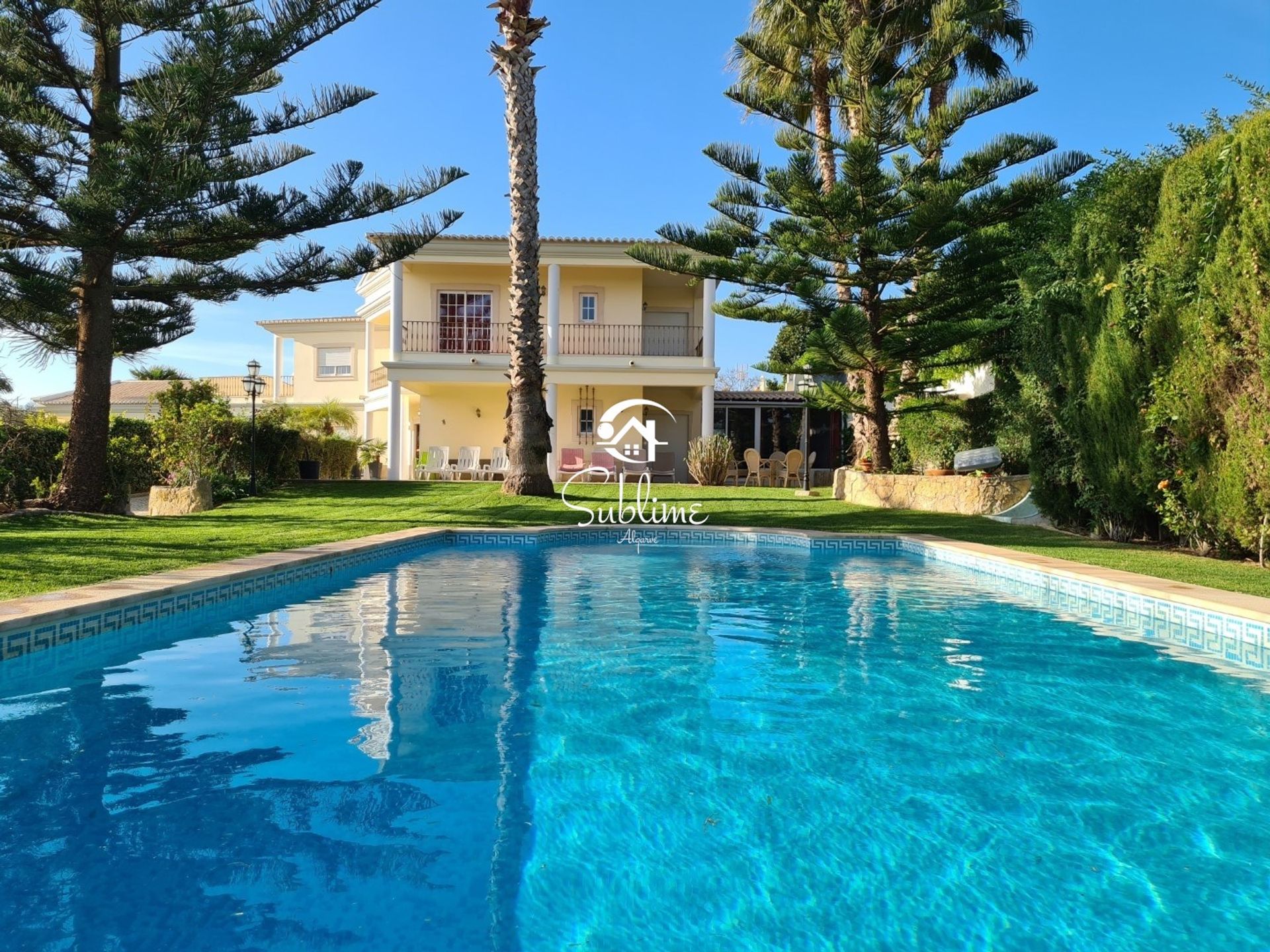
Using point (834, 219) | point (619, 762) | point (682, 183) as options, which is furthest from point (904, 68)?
point (619, 762)

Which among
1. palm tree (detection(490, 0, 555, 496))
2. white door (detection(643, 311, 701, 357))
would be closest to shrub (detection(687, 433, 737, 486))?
white door (detection(643, 311, 701, 357))

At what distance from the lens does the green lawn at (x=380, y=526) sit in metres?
6.41

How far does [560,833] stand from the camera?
2.59m

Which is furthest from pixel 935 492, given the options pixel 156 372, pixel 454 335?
pixel 156 372

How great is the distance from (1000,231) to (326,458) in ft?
47.0

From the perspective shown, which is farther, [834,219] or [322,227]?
[834,219]

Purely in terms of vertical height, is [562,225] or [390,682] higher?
[562,225]

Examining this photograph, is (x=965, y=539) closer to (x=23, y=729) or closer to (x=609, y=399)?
(x=23, y=729)

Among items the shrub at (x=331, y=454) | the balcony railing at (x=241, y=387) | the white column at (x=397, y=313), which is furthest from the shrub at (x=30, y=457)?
the balcony railing at (x=241, y=387)

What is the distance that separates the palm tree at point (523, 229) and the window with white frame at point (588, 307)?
26.0ft

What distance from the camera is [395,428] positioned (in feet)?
62.3

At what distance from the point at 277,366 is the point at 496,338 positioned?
12.5 metres

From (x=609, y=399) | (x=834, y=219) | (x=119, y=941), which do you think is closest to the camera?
(x=119, y=941)

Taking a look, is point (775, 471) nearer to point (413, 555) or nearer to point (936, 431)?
point (936, 431)
